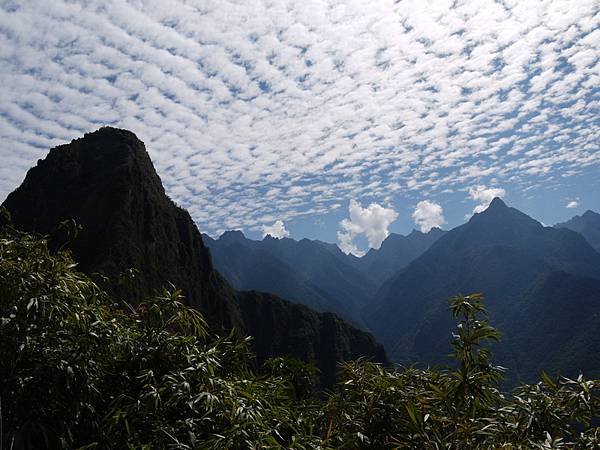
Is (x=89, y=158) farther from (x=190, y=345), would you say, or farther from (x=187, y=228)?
(x=190, y=345)

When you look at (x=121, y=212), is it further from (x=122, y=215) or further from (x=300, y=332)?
(x=300, y=332)

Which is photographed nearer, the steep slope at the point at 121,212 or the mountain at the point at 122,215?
the mountain at the point at 122,215

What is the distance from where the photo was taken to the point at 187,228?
80.7 meters

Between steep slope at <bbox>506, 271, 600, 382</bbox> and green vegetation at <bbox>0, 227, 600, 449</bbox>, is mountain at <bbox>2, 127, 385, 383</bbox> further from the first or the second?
steep slope at <bbox>506, 271, 600, 382</bbox>

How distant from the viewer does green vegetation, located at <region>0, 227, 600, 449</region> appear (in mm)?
2879

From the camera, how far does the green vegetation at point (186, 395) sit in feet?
9.45

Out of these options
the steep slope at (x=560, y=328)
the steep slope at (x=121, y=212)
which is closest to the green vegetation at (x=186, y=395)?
the steep slope at (x=121, y=212)

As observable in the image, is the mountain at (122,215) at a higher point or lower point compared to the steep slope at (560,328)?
higher

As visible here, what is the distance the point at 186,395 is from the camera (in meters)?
2.98

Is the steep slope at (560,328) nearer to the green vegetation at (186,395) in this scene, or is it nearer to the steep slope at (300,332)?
the steep slope at (300,332)

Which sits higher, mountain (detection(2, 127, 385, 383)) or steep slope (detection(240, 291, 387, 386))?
mountain (detection(2, 127, 385, 383))

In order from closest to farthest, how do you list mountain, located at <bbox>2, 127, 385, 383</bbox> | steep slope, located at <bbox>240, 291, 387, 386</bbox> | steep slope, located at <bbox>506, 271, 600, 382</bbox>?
mountain, located at <bbox>2, 127, 385, 383</bbox> → steep slope, located at <bbox>240, 291, 387, 386</bbox> → steep slope, located at <bbox>506, 271, 600, 382</bbox>

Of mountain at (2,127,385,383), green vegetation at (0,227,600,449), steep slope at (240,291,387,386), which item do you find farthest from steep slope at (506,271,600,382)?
green vegetation at (0,227,600,449)

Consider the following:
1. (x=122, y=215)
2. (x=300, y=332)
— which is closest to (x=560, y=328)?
(x=300, y=332)
